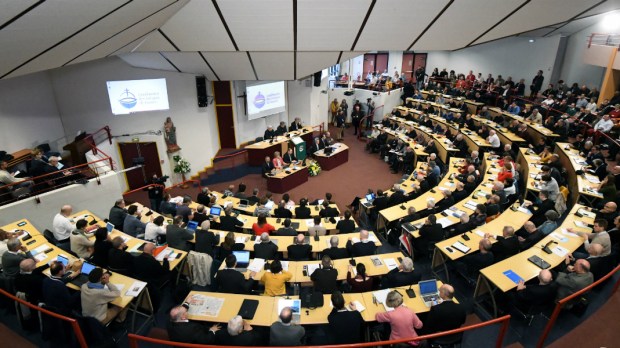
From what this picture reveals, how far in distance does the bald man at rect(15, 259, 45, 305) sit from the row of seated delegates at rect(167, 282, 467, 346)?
240cm

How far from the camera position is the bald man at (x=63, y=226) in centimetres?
755

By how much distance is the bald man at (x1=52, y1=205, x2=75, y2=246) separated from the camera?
24.8ft

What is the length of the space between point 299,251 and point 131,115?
8479 millimetres

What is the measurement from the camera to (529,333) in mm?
5676

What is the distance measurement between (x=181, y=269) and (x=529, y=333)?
6198 mm

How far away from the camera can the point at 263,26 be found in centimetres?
772

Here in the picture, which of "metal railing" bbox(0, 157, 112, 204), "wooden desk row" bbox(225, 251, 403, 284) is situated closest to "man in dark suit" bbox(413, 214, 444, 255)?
"wooden desk row" bbox(225, 251, 403, 284)

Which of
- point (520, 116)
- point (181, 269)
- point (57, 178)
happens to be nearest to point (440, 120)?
point (520, 116)

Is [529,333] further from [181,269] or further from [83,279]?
[83,279]

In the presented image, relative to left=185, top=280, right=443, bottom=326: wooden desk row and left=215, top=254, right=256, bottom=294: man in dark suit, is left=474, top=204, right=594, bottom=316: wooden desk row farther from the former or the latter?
left=215, top=254, right=256, bottom=294: man in dark suit

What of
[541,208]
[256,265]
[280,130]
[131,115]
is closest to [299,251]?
[256,265]

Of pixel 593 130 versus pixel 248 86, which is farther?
pixel 248 86

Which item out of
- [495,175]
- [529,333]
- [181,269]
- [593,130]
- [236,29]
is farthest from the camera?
[593,130]

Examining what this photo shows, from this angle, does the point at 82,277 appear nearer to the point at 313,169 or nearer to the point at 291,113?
the point at 313,169
